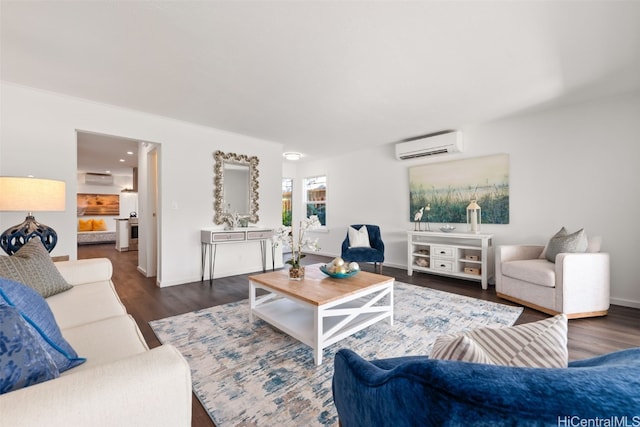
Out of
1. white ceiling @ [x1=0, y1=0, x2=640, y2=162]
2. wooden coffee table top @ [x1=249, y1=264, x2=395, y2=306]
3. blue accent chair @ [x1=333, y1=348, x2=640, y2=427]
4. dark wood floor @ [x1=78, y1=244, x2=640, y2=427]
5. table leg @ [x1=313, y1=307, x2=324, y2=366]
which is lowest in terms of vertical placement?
dark wood floor @ [x1=78, y1=244, x2=640, y2=427]

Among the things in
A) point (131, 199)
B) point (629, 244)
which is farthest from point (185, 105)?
point (131, 199)

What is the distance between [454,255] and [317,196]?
12.1 feet

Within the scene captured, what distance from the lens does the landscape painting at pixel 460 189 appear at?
3.90 meters

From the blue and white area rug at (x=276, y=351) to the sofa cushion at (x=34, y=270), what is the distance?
85 centimetres

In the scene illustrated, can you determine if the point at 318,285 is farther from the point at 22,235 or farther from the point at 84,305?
the point at 22,235

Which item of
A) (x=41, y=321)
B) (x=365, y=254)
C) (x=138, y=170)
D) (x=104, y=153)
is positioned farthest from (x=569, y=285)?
(x=104, y=153)

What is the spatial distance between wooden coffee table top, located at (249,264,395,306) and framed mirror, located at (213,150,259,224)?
2.21m

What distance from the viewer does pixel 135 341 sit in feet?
4.18

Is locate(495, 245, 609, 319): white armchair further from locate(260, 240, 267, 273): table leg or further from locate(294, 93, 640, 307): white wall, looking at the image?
locate(260, 240, 267, 273): table leg

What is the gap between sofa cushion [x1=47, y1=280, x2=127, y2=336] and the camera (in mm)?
1508

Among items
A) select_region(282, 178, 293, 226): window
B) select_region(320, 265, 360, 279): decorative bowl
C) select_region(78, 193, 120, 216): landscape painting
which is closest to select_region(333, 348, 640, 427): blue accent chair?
select_region(320, 265, 360, 279): decorative bowl

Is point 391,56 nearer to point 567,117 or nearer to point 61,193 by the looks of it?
point 567,117

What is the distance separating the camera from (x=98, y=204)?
9164 mm

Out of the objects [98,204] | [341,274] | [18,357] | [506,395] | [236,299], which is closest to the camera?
[506,395]
